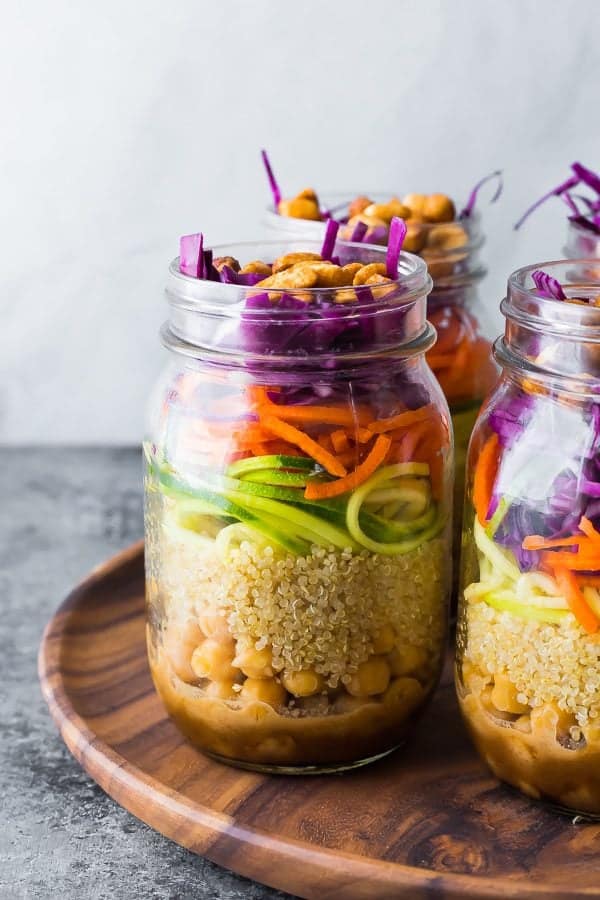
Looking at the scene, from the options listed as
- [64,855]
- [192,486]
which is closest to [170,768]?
[64,855]

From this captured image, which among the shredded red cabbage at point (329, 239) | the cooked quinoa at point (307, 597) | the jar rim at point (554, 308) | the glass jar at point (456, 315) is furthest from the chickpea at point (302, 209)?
the cooked quinoa at point (307, 597)

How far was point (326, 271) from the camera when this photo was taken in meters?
Result: 0.90

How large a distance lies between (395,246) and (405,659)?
32cm

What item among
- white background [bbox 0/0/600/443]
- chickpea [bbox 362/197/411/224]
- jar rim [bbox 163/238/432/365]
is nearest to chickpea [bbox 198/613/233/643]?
jar rim [bbox 163/238/432/365]

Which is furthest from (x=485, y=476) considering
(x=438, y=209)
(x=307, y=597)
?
(x=438, y=209)

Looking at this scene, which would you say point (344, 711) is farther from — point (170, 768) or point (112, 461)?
point (112, 461)

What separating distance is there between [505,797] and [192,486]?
0.35m

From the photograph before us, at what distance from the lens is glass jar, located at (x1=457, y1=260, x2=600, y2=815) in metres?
0.83

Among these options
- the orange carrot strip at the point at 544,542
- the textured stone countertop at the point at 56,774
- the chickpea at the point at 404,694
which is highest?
the orange carrot strip at the point at 544,542

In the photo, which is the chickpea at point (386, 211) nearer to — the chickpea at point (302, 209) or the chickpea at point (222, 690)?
the chickpea at point (302, 209)

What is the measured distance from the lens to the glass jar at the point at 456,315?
1138 mm

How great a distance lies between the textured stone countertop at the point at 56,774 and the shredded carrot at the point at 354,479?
0.30m

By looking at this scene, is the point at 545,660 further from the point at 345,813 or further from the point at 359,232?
the point at 359,232

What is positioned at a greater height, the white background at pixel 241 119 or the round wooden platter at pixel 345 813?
the white background at pixel 241 119
